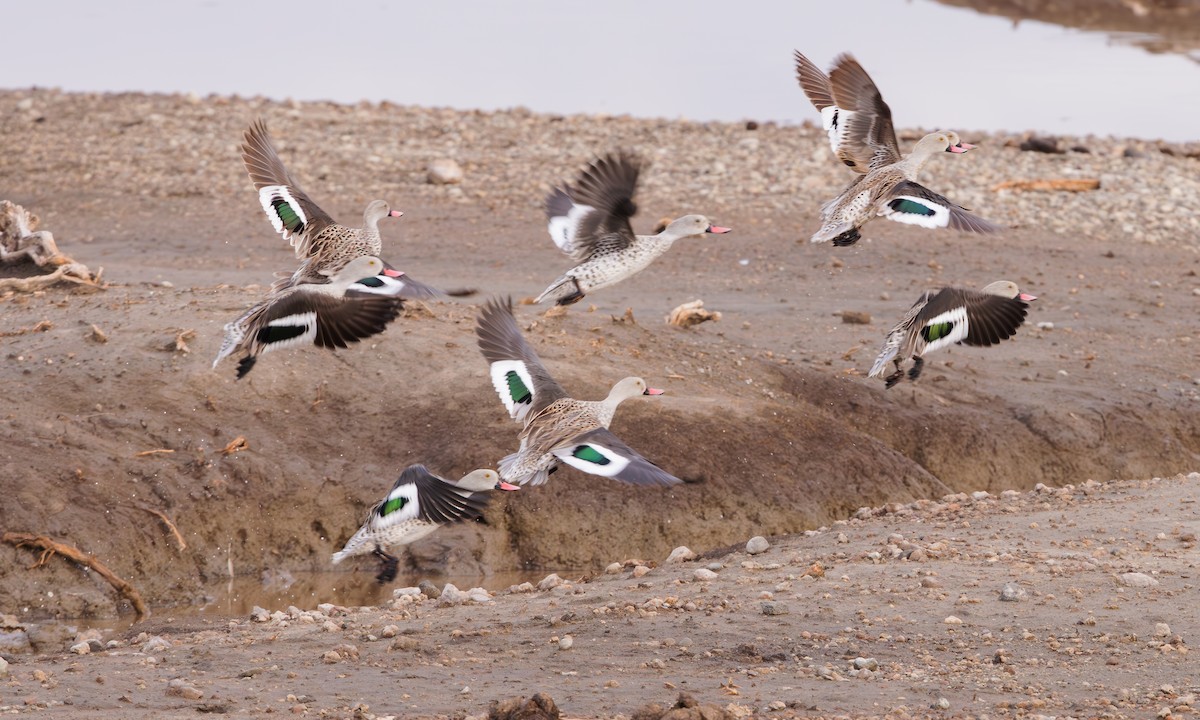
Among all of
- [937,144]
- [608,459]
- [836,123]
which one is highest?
[836,123]

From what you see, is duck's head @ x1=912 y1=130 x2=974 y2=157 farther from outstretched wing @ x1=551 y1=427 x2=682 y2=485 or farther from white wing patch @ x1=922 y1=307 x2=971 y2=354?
outstretched wing @ x1=551 y1=427 x2=682 y2=485

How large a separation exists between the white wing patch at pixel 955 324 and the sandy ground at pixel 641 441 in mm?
1034

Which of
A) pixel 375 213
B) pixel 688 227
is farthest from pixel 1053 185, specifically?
pixel 375 213

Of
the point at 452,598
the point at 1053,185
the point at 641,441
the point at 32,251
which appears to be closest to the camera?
the point at 452,598

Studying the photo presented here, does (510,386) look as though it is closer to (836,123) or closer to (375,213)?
(375,213)

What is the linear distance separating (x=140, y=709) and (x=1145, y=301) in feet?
36.5

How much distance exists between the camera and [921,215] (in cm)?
816

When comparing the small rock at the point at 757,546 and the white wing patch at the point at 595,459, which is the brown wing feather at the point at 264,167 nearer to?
the white wing patch at the point at 595,459

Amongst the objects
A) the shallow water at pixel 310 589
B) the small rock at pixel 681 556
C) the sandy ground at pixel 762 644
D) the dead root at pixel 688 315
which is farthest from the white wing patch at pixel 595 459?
the dead root at pixel 688 315

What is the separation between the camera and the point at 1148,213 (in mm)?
17781

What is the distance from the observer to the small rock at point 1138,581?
747 cm

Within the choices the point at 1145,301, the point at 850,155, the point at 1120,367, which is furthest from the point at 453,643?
the point at 1145,301

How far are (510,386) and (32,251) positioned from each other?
5.04 meters

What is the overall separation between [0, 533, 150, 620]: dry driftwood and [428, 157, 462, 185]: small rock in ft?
30.3
